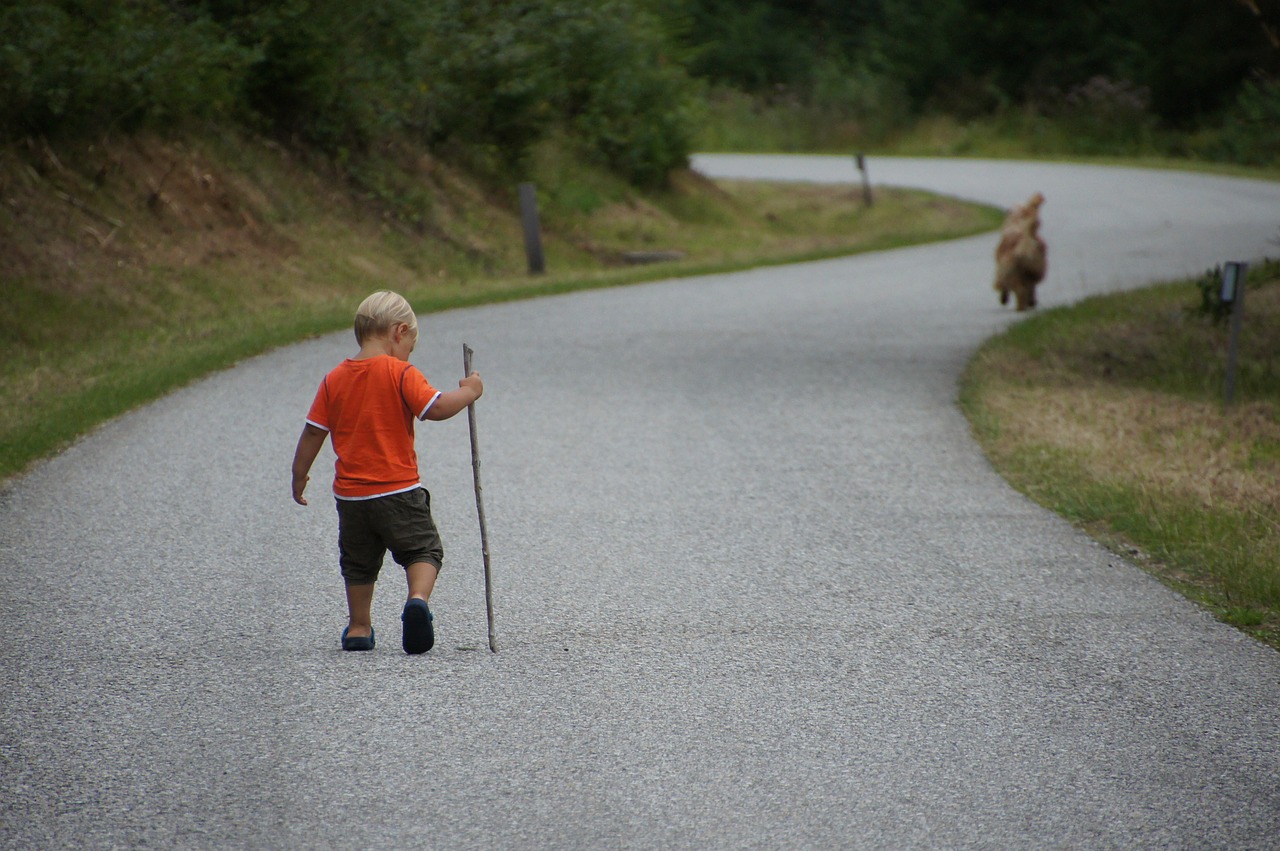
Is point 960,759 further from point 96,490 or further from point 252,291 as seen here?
point 252,291

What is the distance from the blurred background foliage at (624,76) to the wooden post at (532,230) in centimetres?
252

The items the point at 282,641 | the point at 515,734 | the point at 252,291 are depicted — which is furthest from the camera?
the point at 252,291

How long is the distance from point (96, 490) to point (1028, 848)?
5492mm

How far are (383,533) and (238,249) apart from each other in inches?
461

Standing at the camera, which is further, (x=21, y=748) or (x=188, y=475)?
(x=188, y=475)

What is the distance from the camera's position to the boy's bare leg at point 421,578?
191 inches

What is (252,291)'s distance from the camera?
14.9 metres

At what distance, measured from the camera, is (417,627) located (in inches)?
190

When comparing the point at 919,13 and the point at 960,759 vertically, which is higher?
the point at 919,13

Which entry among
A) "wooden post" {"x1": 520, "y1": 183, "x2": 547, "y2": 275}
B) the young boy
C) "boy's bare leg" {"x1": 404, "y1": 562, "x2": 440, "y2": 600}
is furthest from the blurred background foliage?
"boy's bare leg" {"x1": 404, "y1": 562, "x2": 440, "y2": 600}

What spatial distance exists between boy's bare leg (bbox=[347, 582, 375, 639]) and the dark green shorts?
26 mm

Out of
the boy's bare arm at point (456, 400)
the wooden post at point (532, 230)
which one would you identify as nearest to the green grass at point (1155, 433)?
the boy's bare arm at point (456, 400)

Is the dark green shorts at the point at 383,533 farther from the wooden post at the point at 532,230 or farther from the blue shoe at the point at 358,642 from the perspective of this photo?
the wooden post at the point at 532,230

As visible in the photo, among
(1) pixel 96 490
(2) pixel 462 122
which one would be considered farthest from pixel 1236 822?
(2) pixel 462 122
